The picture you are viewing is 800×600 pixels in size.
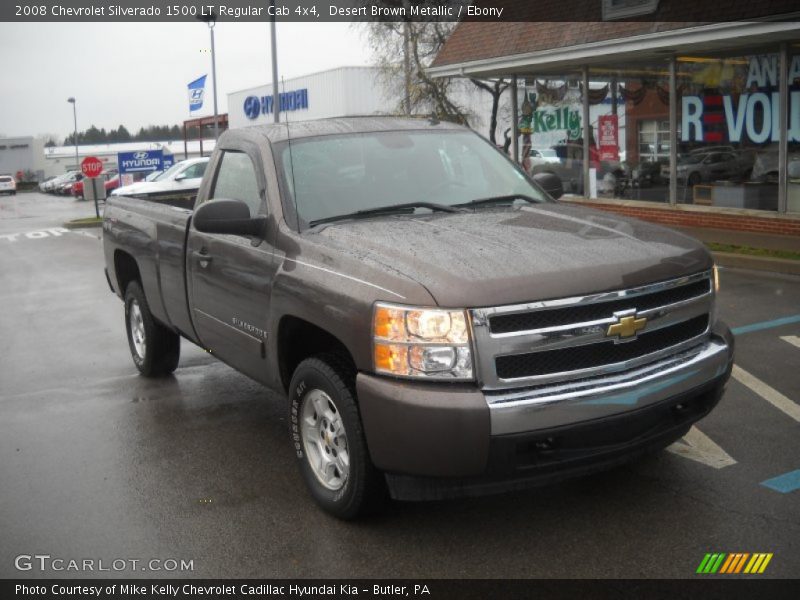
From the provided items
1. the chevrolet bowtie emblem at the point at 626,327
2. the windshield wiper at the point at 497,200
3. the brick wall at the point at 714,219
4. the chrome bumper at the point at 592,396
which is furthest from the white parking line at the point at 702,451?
the brick wall at the point at 714,219

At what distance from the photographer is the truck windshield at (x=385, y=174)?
16.1 feet

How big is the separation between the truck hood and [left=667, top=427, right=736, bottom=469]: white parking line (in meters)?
1.16

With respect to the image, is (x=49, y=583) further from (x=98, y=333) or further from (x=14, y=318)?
(x=14, y=318)

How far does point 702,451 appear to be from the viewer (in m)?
5.01

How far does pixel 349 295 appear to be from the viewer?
395 centimetres

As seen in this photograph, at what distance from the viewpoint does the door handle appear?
5480 mm

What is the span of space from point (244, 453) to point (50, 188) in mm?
62686

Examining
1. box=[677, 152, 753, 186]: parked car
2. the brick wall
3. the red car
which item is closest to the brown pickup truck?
the brick wall

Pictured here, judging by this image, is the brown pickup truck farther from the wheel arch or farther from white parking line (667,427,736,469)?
white parking line (667,427,736,469)

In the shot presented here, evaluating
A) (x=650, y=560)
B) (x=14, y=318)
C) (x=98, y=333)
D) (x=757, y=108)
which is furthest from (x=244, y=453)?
(x=757, y=108)

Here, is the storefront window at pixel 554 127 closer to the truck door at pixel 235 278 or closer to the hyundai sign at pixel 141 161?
the truck door at pixel 235 278

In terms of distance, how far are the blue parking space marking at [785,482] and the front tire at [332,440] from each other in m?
2.01

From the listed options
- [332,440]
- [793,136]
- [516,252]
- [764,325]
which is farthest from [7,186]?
[516,252]

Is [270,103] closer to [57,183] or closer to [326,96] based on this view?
[326,96]
